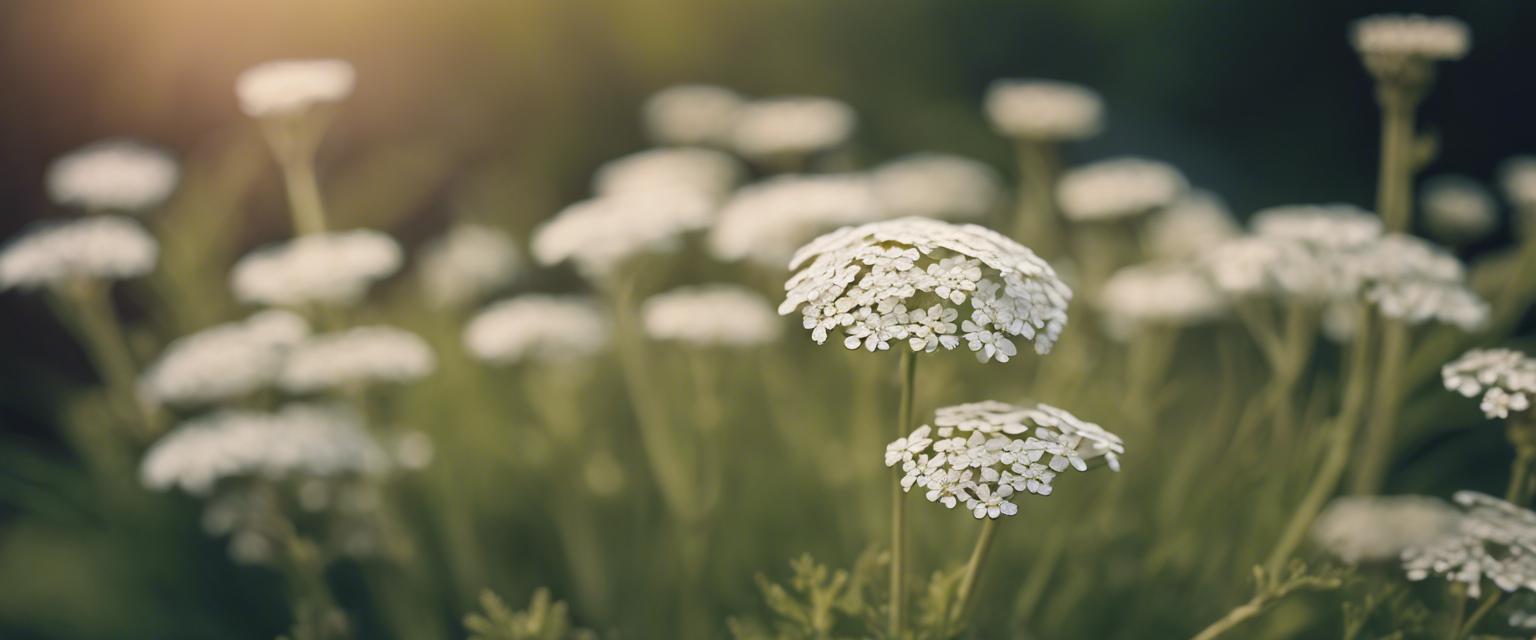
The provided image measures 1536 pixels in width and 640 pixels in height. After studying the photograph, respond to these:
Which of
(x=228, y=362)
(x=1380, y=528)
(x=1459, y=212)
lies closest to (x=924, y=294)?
(x=1380, y=528)

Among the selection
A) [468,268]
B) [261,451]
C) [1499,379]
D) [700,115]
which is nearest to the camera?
[1499,379]

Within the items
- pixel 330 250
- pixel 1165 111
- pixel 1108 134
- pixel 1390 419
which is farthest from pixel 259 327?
pixel 1165 111

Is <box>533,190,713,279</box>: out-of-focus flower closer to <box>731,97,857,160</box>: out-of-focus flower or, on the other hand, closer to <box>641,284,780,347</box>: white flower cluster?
<box>641,284,780,347</box>: white flower cluster

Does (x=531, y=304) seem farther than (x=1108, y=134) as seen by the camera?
No

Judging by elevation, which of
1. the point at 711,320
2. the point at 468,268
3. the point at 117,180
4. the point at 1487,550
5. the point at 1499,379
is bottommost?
the point at 1487,550

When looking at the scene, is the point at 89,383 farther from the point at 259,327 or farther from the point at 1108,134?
the point at 1108,134

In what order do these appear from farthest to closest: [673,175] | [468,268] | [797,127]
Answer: [468,268], [673,175], [797,127]

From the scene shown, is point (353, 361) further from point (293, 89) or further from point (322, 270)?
point (293, 89)
